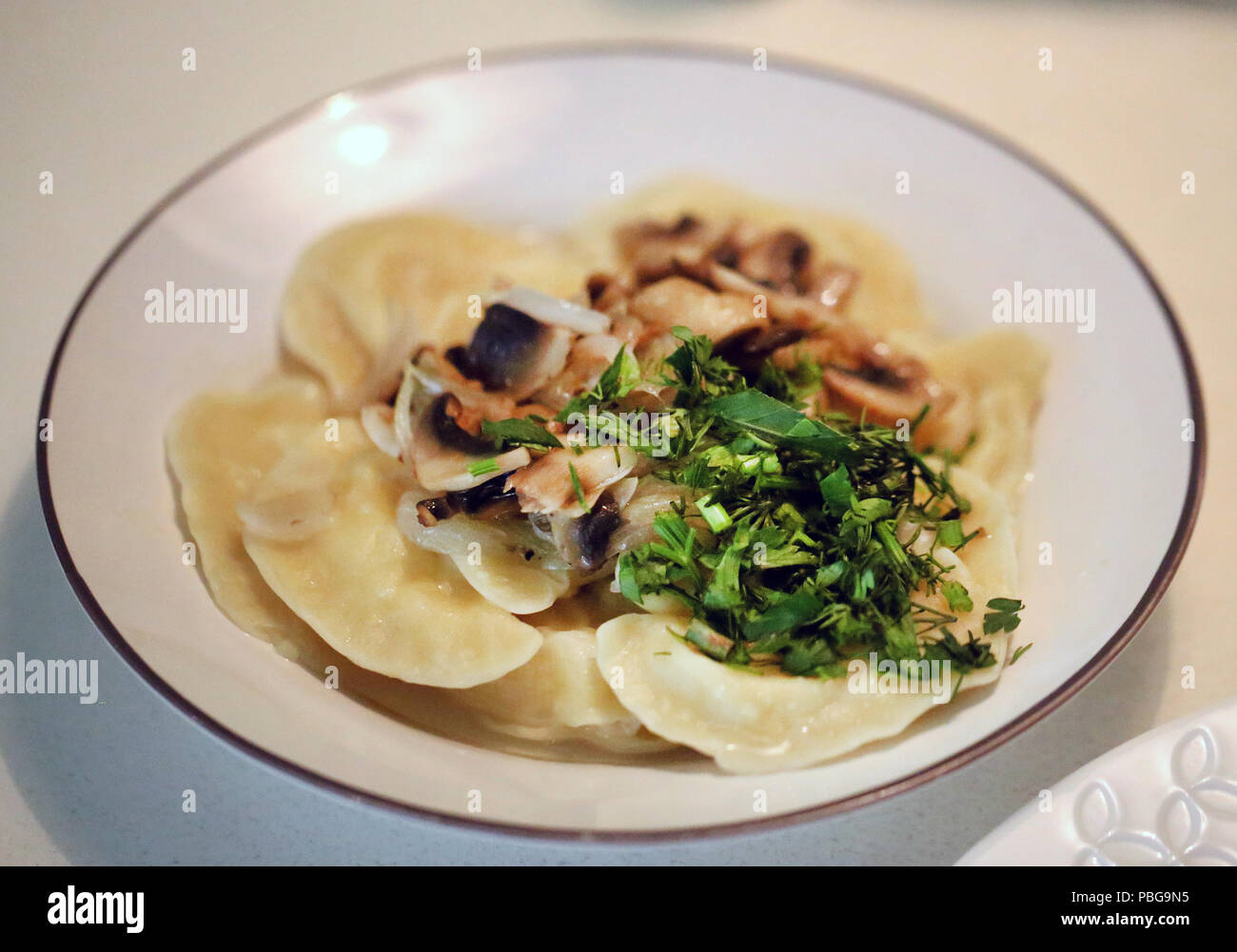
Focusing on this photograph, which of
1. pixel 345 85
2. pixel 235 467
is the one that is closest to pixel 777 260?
pixel 235 467

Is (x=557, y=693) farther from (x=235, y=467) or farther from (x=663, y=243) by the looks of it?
(x=663, y=243)

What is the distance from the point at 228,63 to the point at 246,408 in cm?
273

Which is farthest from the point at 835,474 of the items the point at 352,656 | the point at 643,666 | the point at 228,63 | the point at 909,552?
the point at 228,63

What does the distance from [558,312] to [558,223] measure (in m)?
1.17

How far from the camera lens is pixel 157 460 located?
288 centimetres

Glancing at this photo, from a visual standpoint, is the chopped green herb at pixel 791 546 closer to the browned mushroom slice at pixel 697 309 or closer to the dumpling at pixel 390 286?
the browned mushroom slice at pixel 697 309

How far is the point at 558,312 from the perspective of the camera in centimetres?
301

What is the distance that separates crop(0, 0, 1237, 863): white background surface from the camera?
2416 mm

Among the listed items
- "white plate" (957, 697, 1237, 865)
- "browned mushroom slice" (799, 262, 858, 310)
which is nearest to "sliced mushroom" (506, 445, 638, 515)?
"white plate" (957, 697, 1237, 865)

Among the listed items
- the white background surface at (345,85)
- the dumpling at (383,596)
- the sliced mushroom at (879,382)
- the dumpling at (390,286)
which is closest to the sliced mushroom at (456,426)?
the dumpling at (383,596)

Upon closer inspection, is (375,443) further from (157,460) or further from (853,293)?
(853,293)

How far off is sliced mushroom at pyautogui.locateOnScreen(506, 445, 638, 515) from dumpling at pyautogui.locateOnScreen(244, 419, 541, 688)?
368 mm

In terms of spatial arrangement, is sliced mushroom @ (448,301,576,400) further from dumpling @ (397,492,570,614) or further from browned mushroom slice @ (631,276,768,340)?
dumpling @ (397,492,570,614)
